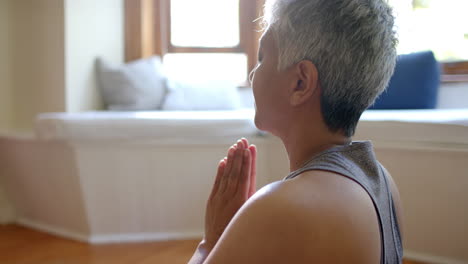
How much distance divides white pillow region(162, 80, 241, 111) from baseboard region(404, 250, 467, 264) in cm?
157

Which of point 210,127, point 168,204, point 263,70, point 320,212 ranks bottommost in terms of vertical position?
point 168,204

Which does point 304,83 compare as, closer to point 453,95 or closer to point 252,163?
point 252,163

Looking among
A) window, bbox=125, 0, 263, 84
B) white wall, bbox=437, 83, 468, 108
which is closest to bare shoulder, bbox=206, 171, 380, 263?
white wall, bbox=437, 83, 468, 108

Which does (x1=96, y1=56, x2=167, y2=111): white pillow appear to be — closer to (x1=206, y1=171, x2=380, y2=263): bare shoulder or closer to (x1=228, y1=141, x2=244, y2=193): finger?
(x1=228, y1=141, x2=244, y2=193): finger

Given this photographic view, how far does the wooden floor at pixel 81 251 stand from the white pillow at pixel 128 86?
3.15ft

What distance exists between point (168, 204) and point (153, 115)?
0.49 meters

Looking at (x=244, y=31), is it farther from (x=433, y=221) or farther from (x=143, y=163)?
(x=433, y=221)

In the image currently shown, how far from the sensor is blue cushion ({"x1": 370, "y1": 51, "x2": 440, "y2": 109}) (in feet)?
9.74

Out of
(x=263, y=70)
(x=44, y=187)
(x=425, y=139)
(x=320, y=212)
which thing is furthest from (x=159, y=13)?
(x=320, y=212)

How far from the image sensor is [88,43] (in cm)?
324

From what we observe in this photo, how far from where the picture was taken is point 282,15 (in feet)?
2.84

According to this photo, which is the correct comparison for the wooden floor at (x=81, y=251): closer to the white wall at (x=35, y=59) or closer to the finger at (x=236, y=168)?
the white wall at (x=35, y=59)

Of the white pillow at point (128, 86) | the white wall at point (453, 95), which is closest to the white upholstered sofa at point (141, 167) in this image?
the white wall at point (453, 95)

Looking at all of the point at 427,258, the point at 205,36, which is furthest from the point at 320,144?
the point at 205,36
